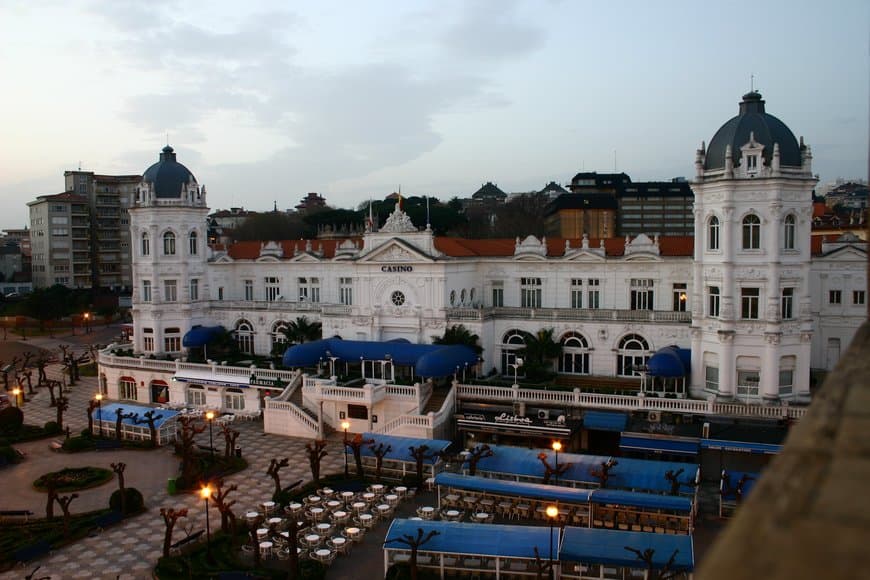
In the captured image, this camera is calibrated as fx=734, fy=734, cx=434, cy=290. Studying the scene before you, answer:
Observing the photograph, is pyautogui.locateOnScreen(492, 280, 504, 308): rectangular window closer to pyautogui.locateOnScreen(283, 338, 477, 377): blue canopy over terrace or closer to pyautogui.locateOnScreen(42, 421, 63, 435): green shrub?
pyautogui.locateOnScreen(283, 338, 477, 377): blue canopy over terrace

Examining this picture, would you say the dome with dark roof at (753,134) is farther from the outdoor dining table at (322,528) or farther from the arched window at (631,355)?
the outdoor dining table at (322,528)

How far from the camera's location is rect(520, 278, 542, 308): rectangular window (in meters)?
48.1

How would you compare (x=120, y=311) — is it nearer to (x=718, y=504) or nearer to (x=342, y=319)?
(x=342, y=319)

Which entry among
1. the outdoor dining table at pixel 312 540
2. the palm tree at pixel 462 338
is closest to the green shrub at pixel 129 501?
the outdoor dining table at pixel 312 540

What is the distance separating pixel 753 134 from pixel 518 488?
2168 cm

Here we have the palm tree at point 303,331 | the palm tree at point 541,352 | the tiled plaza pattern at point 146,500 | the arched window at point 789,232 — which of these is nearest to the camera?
the tiled plaza pattern at point 146,500

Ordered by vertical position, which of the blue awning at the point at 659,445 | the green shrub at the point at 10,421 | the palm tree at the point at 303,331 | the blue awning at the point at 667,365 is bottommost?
the green shrub at the point at 10,421

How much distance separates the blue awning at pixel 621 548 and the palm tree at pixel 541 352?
1959 centimetres

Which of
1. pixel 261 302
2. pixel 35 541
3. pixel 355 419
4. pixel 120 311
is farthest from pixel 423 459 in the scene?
pixel 120 311

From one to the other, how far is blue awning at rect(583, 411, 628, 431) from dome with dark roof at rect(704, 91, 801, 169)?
45.9ft

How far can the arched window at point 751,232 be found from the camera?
3716 centimetres

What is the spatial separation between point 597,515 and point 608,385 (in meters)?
14.8

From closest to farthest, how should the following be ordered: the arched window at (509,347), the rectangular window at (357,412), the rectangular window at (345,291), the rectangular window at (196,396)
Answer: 1. the rectangular window at (357,412)
2. the arched window at (509,347)
3. the rectangular window at (196,396)
4. the rectangular window at (345,291)

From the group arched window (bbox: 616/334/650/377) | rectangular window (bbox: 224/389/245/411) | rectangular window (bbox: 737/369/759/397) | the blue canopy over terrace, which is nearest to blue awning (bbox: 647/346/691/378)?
rectangular window (bbox: 737/369/759/397)
